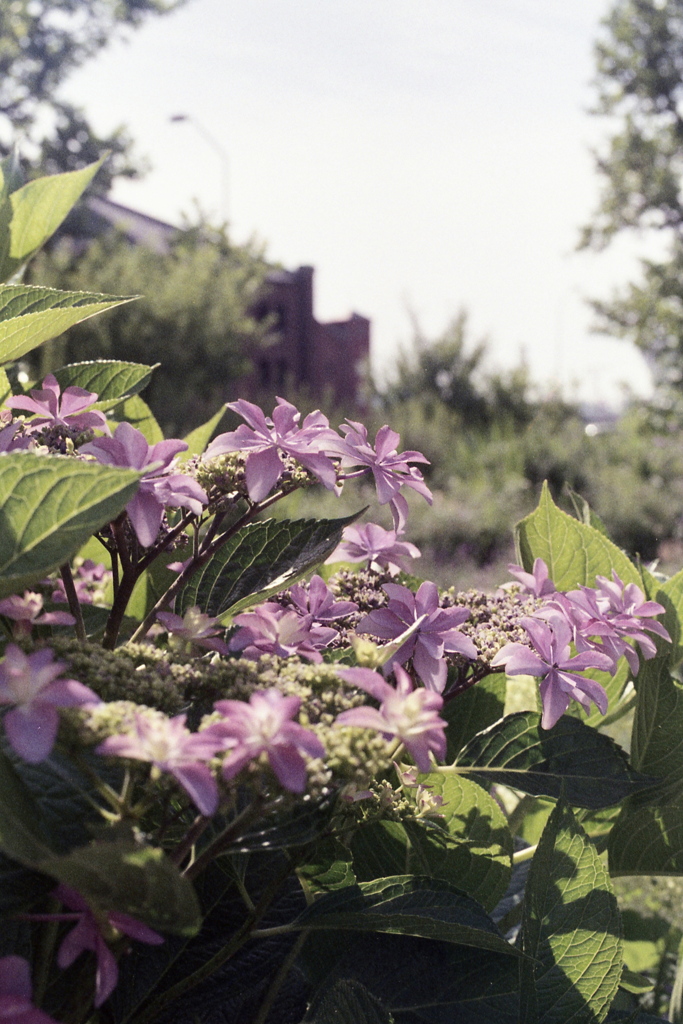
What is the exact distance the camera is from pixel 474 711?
0.65 metres

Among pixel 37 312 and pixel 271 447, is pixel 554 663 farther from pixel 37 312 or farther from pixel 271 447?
pixel 37 312

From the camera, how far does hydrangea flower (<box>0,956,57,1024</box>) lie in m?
0.33

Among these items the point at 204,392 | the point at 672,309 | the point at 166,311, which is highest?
the point at 672,309

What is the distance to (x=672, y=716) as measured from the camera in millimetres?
672

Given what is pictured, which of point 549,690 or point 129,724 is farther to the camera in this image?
point 549,690

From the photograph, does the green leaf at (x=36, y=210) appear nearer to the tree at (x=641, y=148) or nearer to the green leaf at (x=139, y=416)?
the green leaf at (x=139, y=416)

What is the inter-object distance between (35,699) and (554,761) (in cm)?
36

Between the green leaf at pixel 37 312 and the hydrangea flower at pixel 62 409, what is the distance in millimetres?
Answer: 34

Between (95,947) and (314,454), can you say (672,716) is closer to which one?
(314,454)

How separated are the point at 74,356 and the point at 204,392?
245 centimetres

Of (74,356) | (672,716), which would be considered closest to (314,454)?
(672,716)

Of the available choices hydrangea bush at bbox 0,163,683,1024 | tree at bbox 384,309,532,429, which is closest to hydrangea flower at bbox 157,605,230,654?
hydrangea bush at bbox 0,163,683,1024

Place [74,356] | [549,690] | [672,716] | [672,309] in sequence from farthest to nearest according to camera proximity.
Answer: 1. [672,309]
2. [74,356]
3. [672,716]
4. [549,690]

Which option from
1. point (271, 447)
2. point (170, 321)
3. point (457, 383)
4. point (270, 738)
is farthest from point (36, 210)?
point (457, 383)
